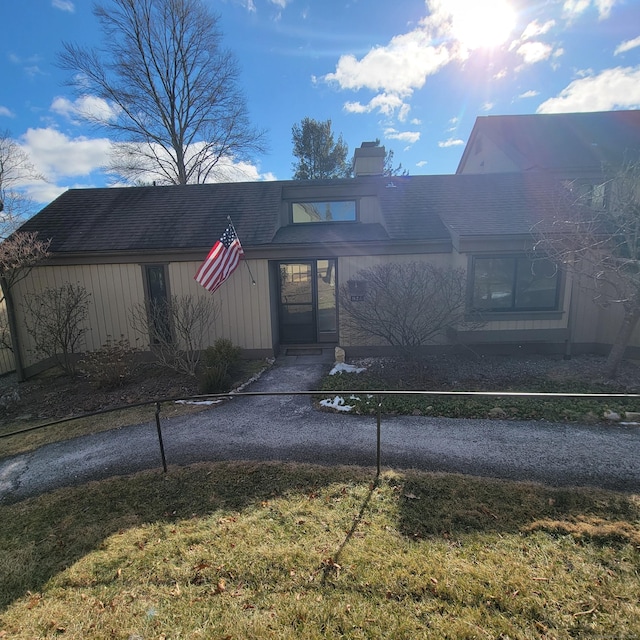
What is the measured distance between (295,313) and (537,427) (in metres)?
6.33

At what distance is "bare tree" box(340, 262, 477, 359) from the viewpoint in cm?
742

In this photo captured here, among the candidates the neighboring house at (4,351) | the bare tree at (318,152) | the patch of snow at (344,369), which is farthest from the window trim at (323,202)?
the bare tree at (318,152)

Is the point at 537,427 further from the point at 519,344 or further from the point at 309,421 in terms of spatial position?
the point at 519,344

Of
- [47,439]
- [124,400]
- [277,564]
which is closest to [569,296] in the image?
[277,564]

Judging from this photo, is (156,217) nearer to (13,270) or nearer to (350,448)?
(13,270)

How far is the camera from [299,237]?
31.5 ft

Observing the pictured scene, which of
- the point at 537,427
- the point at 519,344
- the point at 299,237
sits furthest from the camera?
the point at 299,237

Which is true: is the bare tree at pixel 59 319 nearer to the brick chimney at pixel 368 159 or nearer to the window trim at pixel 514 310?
the window trim at pixel 514 310

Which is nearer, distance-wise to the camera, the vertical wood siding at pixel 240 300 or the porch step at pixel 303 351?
the vertical wood siding at pixel 240 300

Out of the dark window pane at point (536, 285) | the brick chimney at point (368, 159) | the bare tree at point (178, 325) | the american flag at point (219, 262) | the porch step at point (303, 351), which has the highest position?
the brick chimney at point (368, 159)

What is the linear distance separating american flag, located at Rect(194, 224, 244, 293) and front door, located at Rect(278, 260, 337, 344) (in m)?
1.75

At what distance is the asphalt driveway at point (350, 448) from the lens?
3867 millimetres

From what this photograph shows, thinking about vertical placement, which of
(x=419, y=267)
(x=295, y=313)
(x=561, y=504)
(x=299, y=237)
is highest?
(x=299, y=237)

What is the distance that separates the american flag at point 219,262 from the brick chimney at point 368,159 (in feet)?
22.7
